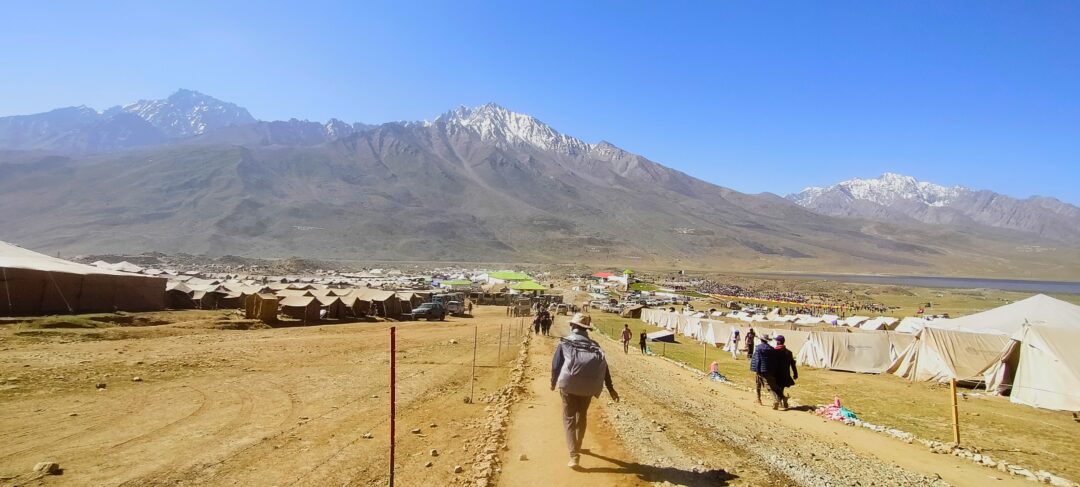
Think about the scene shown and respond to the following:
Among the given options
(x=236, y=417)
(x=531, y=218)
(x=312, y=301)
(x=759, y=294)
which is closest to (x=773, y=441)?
(x=236, y=417)

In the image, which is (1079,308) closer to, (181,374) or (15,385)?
(181,374)

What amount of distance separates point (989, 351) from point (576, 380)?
18.3 metres

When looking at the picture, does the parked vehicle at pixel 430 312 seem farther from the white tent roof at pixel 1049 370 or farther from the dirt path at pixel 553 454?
the white tent roof at pixel 1049 370

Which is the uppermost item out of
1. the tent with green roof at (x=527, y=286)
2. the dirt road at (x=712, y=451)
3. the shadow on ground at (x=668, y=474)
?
the tent with green roof at (x=527, y=286)

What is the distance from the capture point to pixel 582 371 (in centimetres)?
670

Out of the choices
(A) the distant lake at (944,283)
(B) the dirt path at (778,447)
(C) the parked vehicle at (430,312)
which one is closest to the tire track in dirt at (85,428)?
(B) the dirt path at (778,447)

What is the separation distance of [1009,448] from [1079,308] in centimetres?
1246

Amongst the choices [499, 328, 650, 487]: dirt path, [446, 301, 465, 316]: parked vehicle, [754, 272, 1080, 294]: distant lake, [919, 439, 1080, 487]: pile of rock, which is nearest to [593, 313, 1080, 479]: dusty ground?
[919, 439, 1080, 487]: pile of rock

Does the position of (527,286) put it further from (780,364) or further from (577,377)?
(577,377)

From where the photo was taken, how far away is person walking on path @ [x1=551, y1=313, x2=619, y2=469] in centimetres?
669

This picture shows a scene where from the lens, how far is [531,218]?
195 meters

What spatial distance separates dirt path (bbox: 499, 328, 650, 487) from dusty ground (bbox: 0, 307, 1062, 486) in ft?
0.10

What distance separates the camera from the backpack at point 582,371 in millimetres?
6672

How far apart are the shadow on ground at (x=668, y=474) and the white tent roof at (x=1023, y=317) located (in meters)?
16.4
